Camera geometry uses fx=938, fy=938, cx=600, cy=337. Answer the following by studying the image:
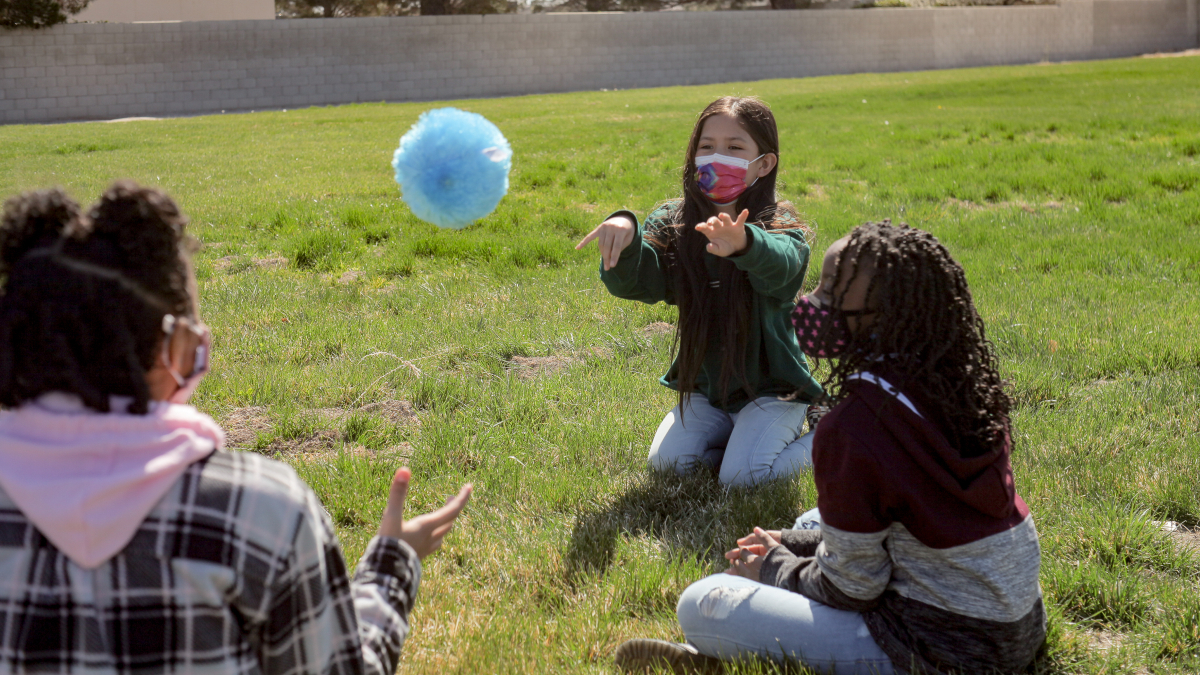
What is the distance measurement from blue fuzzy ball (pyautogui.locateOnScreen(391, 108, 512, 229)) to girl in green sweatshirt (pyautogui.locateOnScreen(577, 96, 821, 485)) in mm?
619

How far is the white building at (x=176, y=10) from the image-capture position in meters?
A: 30.2

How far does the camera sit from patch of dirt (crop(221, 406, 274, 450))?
3.82 m

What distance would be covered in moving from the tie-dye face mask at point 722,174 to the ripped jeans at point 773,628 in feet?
5.09

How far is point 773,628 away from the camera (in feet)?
7.45

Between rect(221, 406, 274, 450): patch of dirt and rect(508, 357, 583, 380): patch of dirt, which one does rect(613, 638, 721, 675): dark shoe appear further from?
rect(508, 357, 583, 380): patch of dirt

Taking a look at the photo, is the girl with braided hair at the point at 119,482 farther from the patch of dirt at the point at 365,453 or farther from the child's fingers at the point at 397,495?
the patch of dirt at the point at 365,453

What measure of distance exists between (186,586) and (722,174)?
2567 mm

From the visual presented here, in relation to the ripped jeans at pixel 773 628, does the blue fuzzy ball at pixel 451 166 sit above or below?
above

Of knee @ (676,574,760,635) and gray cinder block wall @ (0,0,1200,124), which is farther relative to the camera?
gray cinder block wall @ (0,0,1200,124)

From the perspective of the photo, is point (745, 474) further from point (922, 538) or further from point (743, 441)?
point (922, 538)

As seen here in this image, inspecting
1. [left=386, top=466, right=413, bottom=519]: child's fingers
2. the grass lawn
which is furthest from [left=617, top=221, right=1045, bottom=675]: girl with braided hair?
[left=386, top=466, right=413, bottom=519]: child's fingers

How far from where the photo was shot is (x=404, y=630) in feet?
5.36

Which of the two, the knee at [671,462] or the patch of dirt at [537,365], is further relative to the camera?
the patch of dirt at [537,365]

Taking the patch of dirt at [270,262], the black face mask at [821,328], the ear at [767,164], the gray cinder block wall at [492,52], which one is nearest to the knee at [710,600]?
the black face mask at [821,328]
